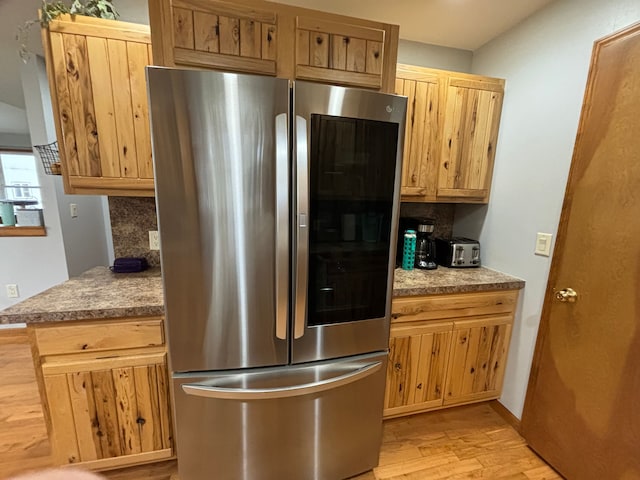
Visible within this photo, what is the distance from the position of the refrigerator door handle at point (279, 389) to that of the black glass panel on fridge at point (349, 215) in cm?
26

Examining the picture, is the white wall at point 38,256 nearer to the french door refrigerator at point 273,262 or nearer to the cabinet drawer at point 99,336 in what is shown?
the cabinet drawer at point 99,336

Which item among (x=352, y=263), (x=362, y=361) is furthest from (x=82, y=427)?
(x=352, y=263)

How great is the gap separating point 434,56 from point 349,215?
5.54 feet

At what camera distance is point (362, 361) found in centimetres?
136

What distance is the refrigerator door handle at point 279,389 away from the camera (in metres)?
1.15

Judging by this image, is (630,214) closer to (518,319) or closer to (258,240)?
(518,319)

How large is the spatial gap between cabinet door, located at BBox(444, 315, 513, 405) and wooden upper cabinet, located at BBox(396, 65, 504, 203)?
877mm

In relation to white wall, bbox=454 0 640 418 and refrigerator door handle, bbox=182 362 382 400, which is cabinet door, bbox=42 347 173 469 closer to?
refrigerator door handle, bbox=182 362 382 400

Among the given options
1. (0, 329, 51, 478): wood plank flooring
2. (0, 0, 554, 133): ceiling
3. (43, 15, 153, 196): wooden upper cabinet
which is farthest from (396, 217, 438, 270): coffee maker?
(0, 329, 51, 478): wood plank flooring

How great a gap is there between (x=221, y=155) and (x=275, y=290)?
555mm

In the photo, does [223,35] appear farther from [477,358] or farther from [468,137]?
[477,358]

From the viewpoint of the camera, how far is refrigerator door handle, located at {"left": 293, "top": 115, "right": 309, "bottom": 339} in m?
1.06

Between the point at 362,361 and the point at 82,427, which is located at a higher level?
the point at 362,361

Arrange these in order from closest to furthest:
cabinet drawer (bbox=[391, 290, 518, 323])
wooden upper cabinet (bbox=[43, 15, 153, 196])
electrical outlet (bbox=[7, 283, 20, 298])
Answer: wooden upper cabinet (bbox=[43, 15, 153, 196])
cabinet drawer (bbox=[391, 290, 518, 323])
electrical outlet (bbox=[7, 283, 20, 298])
